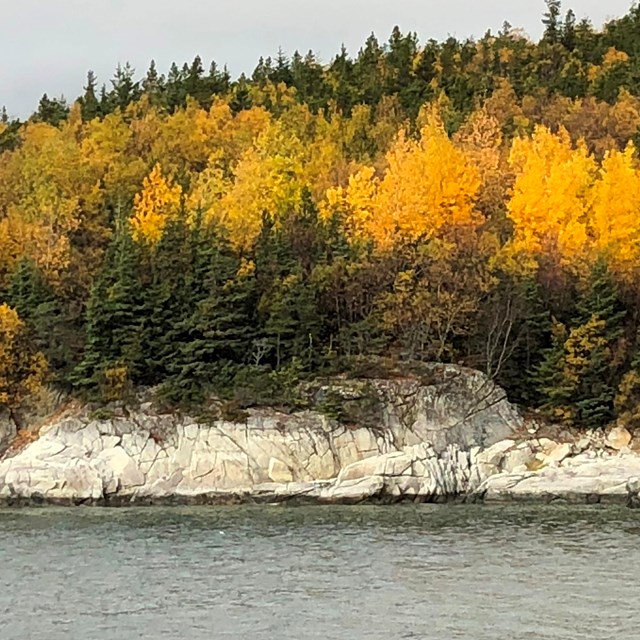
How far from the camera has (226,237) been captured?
189ft

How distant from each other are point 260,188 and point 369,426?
16.9m

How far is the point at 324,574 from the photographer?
104ft

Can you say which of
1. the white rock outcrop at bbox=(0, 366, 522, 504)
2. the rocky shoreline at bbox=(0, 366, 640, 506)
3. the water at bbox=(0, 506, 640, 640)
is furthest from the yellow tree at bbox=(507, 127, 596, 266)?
the water at bbox=(0, 506, 640, 640)

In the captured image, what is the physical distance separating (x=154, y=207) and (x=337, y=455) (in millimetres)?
19078

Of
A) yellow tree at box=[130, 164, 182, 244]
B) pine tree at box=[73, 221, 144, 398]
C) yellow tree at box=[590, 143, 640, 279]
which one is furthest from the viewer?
yellow tree at box=[130, 164, 182, 244]

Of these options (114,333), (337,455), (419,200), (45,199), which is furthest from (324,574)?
(45,199)

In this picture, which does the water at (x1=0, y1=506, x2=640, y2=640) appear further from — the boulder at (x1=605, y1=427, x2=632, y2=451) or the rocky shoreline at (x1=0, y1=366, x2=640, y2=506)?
the boulder at (x1=605, y1=427, x2=632, y2=451)

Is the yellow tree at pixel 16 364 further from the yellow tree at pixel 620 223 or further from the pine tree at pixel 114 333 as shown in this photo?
the yellow tree at pixel 620 223

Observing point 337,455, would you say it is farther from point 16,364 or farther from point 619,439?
point 16,364

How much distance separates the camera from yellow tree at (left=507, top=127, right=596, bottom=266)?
181ft

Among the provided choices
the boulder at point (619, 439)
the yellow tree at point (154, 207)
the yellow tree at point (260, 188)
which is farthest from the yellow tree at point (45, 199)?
the boulder at point (619, 439)

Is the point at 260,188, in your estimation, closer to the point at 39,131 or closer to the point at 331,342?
the point at 331,342

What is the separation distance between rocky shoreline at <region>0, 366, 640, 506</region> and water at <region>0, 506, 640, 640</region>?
2725 mm

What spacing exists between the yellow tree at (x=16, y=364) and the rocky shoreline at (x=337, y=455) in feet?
5.95
